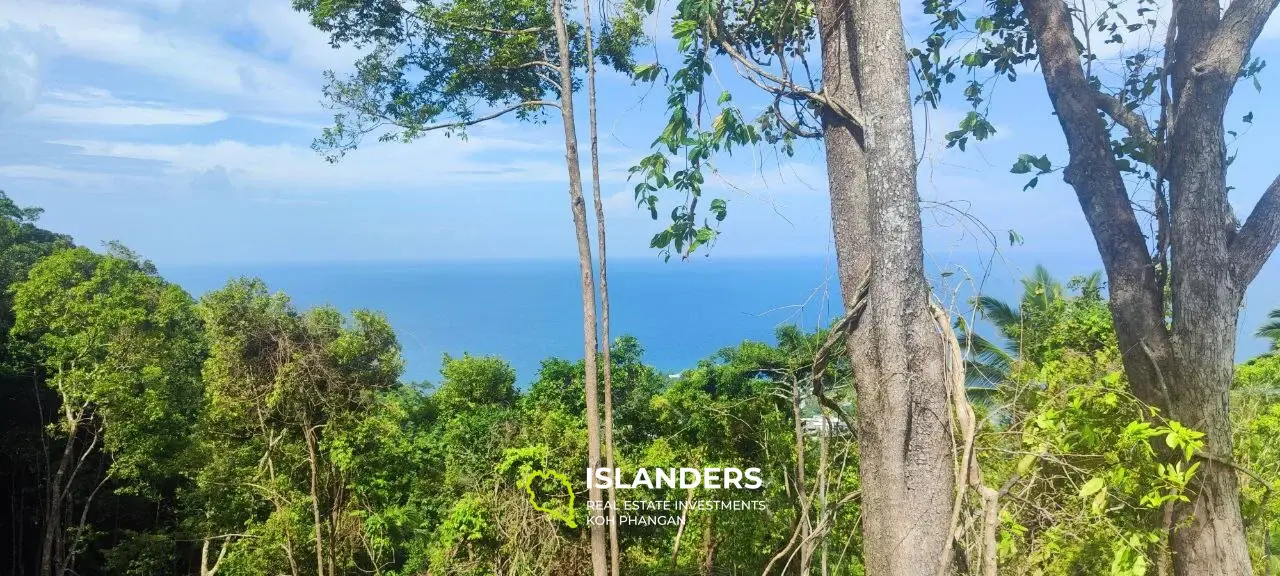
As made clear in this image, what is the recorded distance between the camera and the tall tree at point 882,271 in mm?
1724

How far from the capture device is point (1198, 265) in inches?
98.1

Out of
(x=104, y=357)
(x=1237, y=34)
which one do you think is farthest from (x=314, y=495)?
(x=1237, y=34)

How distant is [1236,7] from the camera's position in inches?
97.2

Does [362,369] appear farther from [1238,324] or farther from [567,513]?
[1238,324]

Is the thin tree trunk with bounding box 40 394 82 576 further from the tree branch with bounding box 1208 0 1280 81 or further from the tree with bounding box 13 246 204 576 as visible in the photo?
the tree branch with bounding box 1208 0 1280 81

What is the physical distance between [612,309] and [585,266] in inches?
1142

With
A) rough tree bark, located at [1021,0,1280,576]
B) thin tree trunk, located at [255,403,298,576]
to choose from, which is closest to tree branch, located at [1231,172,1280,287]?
rough tree bark, located at [1021,0,1280,576]

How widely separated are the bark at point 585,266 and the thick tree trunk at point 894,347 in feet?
13.8

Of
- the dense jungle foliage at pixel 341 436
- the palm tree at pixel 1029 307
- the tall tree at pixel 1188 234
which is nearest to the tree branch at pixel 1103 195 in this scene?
the tall tree at pixel 1188 234

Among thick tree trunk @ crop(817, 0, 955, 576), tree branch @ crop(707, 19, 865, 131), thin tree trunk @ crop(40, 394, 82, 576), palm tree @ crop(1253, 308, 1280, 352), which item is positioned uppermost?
tree branch @ crop(707, 19, 865, 131)

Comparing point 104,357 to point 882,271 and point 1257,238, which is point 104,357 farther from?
point 1257,238

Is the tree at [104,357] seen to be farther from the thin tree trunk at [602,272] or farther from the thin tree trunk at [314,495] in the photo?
the thin tree trunk at [602,272]

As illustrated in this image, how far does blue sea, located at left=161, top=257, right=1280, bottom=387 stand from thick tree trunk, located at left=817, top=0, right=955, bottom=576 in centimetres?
21

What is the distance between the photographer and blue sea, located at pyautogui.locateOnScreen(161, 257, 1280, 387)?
2.18m
